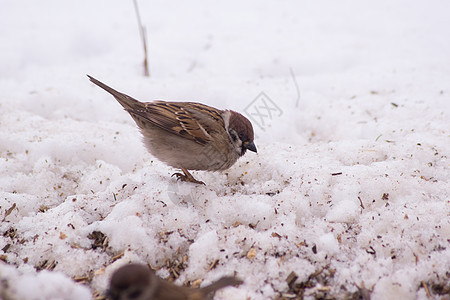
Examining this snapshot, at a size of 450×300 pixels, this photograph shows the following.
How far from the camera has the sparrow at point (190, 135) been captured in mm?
3619

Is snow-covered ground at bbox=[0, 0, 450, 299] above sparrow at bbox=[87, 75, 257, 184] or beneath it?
beneath

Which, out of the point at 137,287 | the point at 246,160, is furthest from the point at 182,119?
the point at 137,287

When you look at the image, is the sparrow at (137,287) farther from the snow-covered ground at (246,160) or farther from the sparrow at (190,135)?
the sparrow at (190,135)

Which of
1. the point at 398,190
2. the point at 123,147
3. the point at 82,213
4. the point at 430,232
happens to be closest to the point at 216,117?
the point at 123,147

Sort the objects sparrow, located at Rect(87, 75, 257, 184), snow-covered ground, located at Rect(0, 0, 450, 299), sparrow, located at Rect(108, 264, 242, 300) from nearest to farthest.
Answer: sparrow, located at Rect(108, 264, 242, 300) → snow-covered ground, located at Rect(0, 0, 450, 299) → sparrow, located at Rect(87, 75, 257, 184)

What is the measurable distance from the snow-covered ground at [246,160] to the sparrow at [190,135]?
261 millimetres

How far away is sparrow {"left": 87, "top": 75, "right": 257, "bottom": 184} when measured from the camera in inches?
142

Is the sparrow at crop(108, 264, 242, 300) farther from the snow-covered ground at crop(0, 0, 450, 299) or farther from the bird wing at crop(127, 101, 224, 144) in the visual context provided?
the bird wing at crop(127, 101, 224, 144)

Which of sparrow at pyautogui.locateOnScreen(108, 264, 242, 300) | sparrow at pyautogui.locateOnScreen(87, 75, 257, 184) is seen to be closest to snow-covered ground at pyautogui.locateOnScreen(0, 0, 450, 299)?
sparrow at pyautogui.locateOnScreen(87, 75, 257, 184)

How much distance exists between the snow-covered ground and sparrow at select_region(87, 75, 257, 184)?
10.3 inches

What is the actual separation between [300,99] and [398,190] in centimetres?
248

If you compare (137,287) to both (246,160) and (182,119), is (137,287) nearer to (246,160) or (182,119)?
(182,119)

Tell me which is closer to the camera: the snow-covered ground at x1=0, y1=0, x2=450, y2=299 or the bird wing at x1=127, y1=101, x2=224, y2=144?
the snow-covered ground at x1=0, y1=0, x2=450, y2=299

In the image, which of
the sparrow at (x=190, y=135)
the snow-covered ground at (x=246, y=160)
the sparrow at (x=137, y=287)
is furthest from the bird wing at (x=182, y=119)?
the sparrow at (x=137, y=287)
